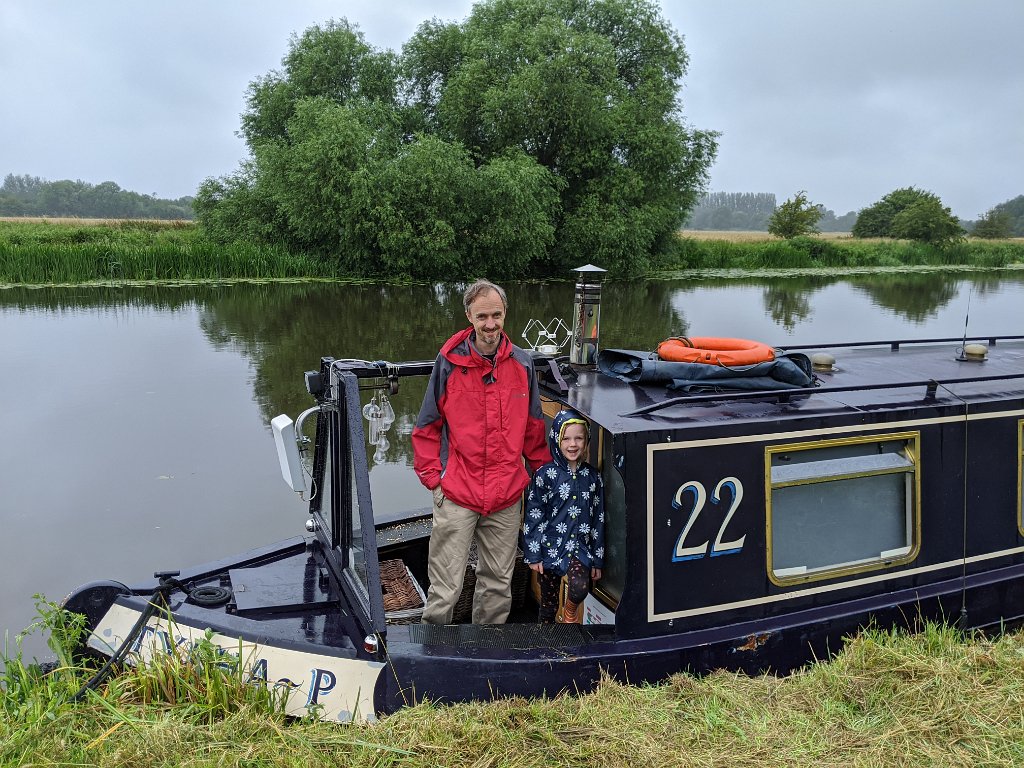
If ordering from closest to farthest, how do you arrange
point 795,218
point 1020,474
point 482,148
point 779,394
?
1. point 779,394
2. point 1020,474
3. point 482,148
4. point 795,218

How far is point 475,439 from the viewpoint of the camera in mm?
3557

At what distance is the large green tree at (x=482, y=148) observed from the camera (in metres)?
23.8

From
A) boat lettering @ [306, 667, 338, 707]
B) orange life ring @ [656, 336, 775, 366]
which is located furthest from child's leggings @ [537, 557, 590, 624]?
orange life ring @ [656, 336, 775, 366]

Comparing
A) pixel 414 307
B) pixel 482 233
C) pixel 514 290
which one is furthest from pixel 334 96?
pixel 414 307

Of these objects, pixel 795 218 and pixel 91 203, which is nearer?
pixel 795 218

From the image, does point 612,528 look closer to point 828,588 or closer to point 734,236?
point 828,588

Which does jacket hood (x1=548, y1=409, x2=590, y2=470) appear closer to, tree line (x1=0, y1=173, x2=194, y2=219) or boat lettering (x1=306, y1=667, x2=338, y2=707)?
boat lettering (x1=306, y1=667, x2=338, y2=707)

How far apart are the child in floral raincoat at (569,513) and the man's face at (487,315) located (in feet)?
1.63

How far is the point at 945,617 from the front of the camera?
409 centimetres

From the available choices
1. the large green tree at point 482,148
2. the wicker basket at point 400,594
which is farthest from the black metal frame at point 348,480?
the large green tree at point 482,148

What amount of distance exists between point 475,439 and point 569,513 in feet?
1.69

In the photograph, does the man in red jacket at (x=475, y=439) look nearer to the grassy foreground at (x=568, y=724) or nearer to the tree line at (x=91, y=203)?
the grassy foreground at (x=568, y=724)

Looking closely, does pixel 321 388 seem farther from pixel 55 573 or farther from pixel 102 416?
pixel 102 416

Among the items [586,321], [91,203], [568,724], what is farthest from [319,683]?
[91,203]
